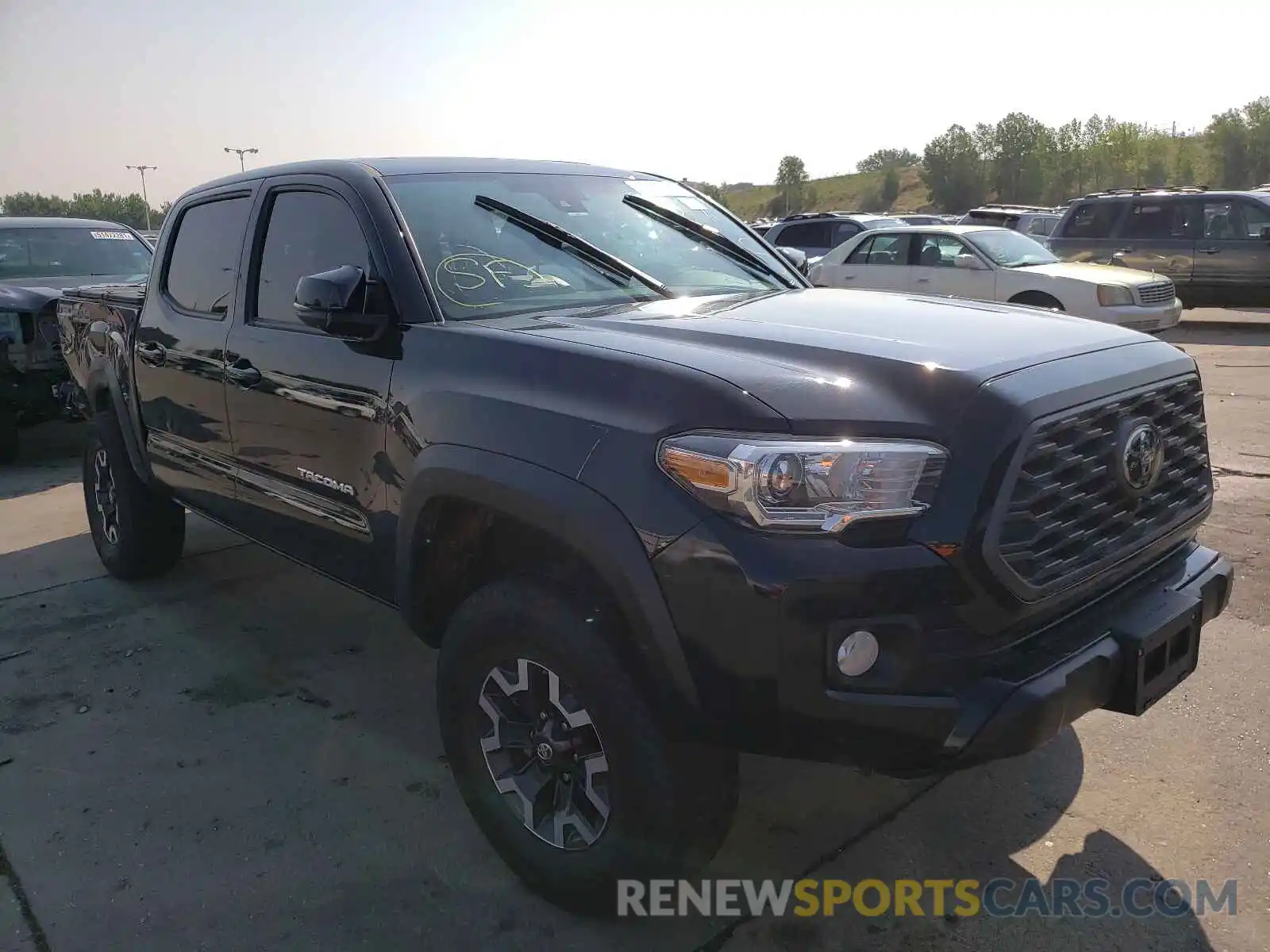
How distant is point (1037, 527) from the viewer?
2.14m

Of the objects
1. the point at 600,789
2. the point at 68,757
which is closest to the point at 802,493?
the point at 600,789

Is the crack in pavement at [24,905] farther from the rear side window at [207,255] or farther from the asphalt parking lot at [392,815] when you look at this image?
the rear side window at [207,255]

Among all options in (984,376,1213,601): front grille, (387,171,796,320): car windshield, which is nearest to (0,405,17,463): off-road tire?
(387,171,796,320): car windshield

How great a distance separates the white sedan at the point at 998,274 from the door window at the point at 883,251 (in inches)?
0.4

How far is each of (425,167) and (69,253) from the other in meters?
7.16

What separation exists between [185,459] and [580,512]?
262 cm

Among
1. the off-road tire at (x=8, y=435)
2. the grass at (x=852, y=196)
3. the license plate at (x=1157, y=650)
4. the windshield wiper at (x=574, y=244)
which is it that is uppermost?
the grass at (x=852, y=196)

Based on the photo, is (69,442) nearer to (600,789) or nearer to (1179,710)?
(600,789)

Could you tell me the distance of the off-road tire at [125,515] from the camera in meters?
4.89

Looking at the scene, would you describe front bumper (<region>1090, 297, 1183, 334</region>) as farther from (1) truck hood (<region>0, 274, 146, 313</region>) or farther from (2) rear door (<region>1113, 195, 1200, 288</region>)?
(1) truck hood (<region>0, 274, 146, 313</region>)

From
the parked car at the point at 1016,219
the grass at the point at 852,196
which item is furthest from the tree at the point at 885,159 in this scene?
the parked car at the point at 1016,219

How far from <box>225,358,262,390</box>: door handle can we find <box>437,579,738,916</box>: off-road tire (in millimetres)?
1426

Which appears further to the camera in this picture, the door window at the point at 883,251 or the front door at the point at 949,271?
the door window at the point at 883,251

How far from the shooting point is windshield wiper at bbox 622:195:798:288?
12.3 ft
